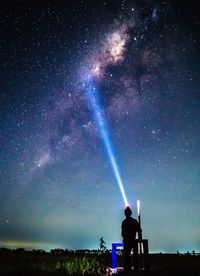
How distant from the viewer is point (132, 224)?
498 inches

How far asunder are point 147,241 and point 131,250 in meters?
0.69

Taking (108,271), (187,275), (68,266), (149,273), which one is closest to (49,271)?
(68,266)

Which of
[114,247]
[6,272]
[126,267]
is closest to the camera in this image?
[126,267]

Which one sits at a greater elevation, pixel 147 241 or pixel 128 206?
pixel 128 206

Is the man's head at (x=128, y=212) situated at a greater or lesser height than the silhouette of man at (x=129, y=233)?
greater

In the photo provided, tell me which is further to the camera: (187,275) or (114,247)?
(114,247)

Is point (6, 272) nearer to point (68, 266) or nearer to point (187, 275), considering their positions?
point (68, 266)

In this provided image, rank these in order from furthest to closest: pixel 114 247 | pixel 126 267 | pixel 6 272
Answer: pixel 114 247 → pixel 6 272 → pixel 126 267

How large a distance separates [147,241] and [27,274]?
4656 mm

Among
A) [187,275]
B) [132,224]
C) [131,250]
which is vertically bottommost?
[187,275]

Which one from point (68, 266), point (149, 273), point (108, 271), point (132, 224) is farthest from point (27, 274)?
point (149, 273)

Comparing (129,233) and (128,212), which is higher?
(128,212)

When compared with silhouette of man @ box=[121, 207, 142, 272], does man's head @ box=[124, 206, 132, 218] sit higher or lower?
higher

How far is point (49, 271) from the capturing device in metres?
13.4
